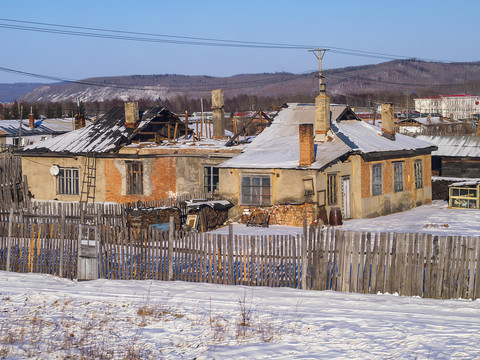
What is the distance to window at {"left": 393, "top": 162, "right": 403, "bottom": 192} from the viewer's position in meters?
29.6

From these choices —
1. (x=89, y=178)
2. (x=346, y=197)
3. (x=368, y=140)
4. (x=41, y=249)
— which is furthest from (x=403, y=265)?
(x=89, y=178)

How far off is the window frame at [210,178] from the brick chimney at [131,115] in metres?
4.89

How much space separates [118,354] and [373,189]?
2034cm

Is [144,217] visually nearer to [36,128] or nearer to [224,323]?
[224,323]

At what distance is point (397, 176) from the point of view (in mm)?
29844

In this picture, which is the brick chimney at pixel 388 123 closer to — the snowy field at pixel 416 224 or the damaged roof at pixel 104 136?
the snowy field at pixel 416 224

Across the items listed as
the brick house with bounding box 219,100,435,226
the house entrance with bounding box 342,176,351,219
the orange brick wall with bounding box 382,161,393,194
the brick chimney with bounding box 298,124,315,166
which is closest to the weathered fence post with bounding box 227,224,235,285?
the brick house with bounding box 219,100,435,226

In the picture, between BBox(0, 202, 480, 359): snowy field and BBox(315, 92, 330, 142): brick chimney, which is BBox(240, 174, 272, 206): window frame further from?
BBox(0, 202, 480, 359): snowy field

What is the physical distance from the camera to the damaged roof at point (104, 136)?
31.1 m

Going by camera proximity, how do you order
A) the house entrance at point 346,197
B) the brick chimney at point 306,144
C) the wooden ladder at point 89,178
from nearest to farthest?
the brick chimney at point 306,144 < the house entrance at point 346,197 < the wooden ladder at point 89,178

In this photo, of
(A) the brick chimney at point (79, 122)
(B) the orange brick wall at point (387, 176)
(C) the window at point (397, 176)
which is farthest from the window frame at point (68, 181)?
(C) the window at point (397, 176)

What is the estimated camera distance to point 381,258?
13.0m

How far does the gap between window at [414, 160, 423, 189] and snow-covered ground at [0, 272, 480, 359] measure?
1933 centimetres

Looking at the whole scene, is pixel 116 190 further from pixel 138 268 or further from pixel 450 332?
pixel 450 332
